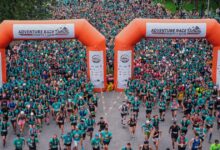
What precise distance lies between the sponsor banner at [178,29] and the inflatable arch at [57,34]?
10.6 feet

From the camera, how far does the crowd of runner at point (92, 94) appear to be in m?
21.2

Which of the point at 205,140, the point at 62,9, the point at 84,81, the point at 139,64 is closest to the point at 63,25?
the point at 84,81

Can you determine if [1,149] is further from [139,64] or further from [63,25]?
[139,64]

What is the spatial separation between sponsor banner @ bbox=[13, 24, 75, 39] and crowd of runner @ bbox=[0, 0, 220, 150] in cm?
240

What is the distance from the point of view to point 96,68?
98.0 ft

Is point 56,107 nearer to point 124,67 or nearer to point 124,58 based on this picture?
point 124,67

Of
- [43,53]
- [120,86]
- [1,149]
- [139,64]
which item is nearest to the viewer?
[1,149]

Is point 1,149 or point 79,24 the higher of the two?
point 79,24

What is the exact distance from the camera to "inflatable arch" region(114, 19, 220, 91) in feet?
95.2

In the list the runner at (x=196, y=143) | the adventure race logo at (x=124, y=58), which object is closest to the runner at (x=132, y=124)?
the runner at (x=196, y=143)

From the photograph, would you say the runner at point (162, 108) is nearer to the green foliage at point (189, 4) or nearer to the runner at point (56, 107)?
the runner at point (56, 107)

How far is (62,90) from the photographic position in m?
26.3

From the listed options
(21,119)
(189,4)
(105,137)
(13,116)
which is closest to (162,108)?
(105,137)

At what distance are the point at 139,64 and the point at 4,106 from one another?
1107 centimetres
